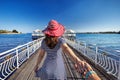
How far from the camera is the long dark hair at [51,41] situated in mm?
2216

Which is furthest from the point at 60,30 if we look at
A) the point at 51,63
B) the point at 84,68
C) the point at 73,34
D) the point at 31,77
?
the point at 73,34

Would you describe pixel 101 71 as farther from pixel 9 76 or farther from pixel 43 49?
pixel 43 49

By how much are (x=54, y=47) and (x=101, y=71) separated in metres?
5.35

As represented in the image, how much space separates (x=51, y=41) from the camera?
7.38ft

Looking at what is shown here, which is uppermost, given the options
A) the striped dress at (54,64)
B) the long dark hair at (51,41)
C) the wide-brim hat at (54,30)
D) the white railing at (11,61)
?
the wide-brim hat at (54,30)

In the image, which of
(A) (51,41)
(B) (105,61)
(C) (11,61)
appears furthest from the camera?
(B) (105,61)

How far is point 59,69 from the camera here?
2324 mm

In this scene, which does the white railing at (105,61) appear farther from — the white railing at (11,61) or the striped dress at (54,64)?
the striped dress at (54,64)

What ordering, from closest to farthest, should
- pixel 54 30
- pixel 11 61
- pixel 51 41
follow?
pixel 54 30 → pixel 51 41 → pixel 11 61

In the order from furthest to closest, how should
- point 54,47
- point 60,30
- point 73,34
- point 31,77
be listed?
point 73,34, point 31,77, point 54,47, point 60,30

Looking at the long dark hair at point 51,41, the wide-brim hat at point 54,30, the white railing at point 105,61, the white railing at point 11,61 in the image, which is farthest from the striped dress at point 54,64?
the white railing at point 105,61

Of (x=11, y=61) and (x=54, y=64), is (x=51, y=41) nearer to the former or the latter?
(x=54, y=64)

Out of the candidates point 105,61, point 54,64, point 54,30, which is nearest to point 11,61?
point 105,61

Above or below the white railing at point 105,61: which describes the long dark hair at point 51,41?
above
